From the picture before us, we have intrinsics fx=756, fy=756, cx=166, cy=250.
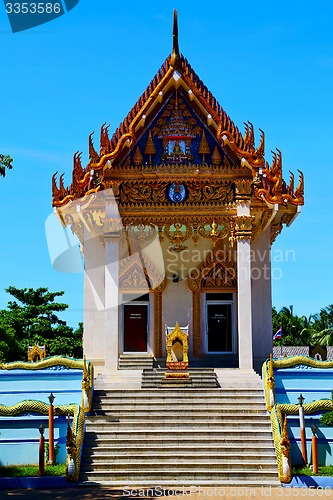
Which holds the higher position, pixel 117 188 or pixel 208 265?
pixel 117 188

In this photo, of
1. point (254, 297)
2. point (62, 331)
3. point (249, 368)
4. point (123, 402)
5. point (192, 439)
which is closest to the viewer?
point (192, 439)

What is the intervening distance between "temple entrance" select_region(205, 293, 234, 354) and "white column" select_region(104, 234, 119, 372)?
3236 millimetres

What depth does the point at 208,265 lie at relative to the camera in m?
17.9

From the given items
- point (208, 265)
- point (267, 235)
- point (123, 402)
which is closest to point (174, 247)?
point (208, 265)

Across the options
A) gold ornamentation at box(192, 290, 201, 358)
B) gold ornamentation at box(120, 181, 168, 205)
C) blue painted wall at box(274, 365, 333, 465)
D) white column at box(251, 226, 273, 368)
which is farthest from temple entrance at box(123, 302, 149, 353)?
blue painted wall at box(274, 365, 333, 465)

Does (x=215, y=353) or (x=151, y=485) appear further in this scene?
(x=215, y=353)

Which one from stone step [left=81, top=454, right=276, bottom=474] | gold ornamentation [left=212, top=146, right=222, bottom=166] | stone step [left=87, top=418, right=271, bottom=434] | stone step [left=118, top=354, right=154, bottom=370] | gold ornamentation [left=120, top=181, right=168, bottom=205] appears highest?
gold ornamentation [left=212, top=146, right=222, bottom=166]

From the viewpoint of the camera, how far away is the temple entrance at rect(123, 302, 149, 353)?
712 inches

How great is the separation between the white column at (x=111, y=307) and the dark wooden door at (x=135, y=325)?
8.73 ft

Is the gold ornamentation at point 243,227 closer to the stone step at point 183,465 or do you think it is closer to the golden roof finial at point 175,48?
the golden roof finial at point 175,48

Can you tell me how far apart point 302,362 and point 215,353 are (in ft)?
12.0

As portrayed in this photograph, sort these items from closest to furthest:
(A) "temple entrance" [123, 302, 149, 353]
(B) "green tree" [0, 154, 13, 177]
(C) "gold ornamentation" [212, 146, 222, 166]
Answer: (B) "green tree" [0, 154, 13, 177]
(C) "gold ornamentation" [212, 146, 222, 166]
(A) "temple entrance" [123, 302, 149, 353]

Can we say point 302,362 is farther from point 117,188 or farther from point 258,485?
point 117,188

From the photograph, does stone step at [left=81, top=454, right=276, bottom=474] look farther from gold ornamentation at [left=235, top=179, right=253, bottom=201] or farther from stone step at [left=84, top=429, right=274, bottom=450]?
gold ornamentation at [left=235, top=179, right=253, bottom=201]
